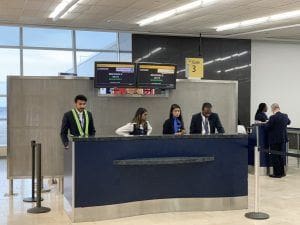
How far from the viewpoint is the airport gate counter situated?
527cm

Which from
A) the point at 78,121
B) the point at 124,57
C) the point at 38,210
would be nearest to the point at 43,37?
the point at 124,57

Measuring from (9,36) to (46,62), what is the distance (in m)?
1.10

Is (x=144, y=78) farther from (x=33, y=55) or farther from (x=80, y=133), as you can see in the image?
(x=33, y=55)

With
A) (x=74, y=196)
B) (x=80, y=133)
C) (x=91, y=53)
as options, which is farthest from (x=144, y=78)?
(x=91, y=53)

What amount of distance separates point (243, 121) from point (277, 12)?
14.6 feet

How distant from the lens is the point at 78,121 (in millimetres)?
6438

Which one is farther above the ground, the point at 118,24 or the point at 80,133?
the point at 118,24

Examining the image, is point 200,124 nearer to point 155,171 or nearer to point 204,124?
point 204,124

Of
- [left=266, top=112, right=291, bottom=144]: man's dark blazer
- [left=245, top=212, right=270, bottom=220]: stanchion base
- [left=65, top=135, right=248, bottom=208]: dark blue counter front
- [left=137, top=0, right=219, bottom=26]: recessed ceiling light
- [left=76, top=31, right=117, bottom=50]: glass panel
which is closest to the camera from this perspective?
[left=65, top=135, right=248, bottom=208]: dark blue counter front

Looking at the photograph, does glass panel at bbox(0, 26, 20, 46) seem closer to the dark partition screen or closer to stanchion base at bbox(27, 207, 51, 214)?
the dark partition screen

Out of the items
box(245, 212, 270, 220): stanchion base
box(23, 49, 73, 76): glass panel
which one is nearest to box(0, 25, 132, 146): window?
box(23, 49, 73, 76): glass panel

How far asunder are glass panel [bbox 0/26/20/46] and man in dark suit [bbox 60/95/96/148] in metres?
5.97

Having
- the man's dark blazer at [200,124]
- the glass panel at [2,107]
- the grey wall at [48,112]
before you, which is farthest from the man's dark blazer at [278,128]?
the glass panel at [2,107]

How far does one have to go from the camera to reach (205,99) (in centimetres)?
821
